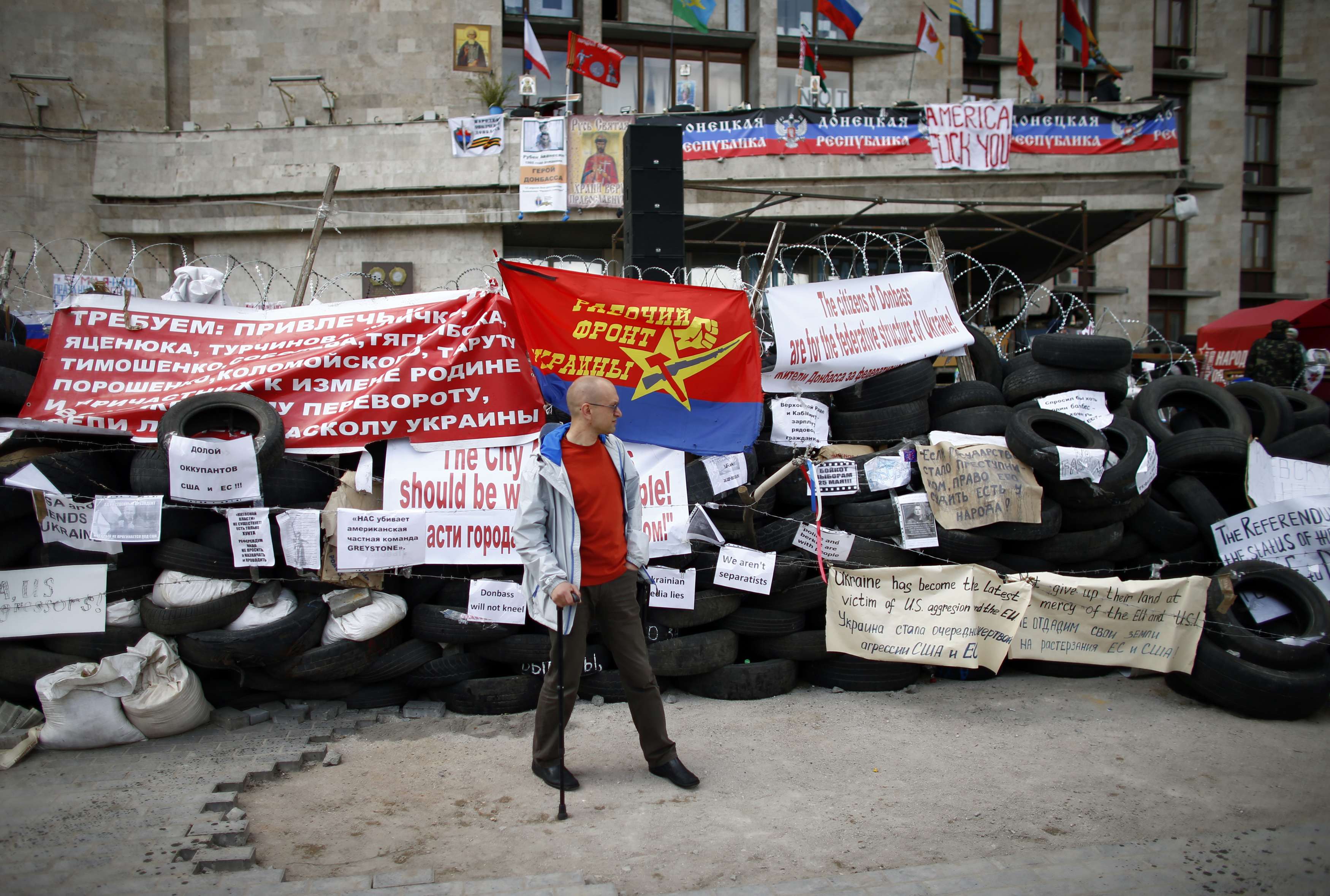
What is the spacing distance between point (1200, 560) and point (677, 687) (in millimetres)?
4080

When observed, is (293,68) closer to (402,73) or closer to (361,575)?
(402,73)

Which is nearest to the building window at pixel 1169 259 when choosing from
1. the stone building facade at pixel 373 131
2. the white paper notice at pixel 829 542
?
the stone building facade at pixel 373 131

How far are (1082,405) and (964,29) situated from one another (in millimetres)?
16464

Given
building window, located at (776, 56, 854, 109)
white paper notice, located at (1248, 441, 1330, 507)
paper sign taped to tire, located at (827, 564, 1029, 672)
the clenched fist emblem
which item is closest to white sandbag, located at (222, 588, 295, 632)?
the clenched fist emblem

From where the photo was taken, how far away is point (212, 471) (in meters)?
5.14

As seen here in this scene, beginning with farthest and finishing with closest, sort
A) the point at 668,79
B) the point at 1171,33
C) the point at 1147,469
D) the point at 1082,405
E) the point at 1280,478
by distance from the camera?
the point at 1171,33, the point at 668,79, the point at 1082,405, the point at 1280,478, the point at 1147,469

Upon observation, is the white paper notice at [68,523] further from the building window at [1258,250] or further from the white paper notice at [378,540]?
the building window at [1258,250]

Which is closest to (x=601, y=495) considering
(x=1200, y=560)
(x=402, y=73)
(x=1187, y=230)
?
(x=1200, y=560)

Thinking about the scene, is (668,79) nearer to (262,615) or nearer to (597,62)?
(597,62)

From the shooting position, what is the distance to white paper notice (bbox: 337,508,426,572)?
17.1ft

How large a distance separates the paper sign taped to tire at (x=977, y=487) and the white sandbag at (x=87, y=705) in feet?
16.8

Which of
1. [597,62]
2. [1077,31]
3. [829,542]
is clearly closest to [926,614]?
[829,542]

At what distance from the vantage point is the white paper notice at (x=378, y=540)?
5.21 meters

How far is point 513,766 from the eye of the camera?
459 centimetres
